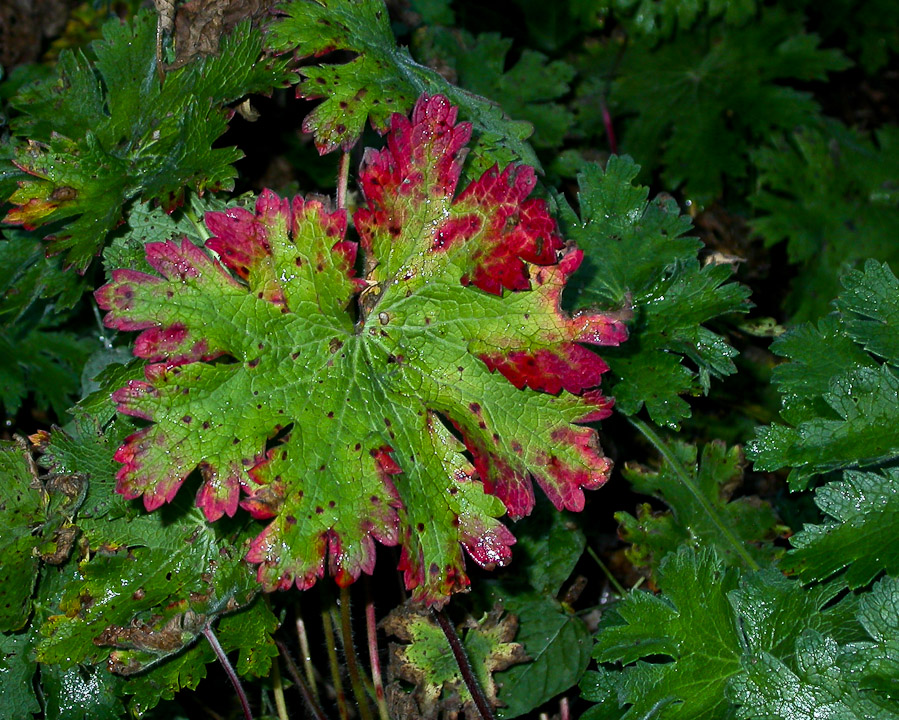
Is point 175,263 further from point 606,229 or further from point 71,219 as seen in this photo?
point 606,229

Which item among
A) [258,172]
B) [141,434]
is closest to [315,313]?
[141,434]

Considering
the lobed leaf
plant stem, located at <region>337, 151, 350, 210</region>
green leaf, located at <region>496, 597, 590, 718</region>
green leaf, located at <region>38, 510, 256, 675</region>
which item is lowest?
green leaf, located at <region>496, 597, 590, 718</region>

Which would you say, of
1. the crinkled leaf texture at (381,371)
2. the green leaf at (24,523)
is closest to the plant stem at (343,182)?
the crinkled leaf texture at (381,371)

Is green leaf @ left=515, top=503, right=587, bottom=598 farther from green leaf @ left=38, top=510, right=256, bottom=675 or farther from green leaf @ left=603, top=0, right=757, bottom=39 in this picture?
green leaf @ left=603, top=0, right=757, bottom=39

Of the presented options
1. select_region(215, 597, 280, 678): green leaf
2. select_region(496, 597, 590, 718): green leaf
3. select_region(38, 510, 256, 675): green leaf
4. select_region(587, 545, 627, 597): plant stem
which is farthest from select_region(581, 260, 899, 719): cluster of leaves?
select_region(38, 510, 256, 675): green leaf

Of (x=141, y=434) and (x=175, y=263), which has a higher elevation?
(x=175, y=263)

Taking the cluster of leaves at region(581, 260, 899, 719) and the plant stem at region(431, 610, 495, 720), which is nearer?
the cluster of leaves at region(581, 260, 899, 719)
